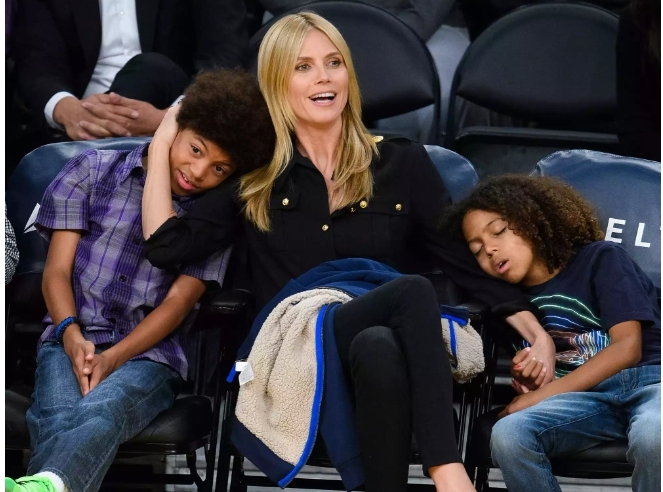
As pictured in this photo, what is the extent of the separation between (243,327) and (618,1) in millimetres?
2009

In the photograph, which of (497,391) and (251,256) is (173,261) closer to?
(251,256)

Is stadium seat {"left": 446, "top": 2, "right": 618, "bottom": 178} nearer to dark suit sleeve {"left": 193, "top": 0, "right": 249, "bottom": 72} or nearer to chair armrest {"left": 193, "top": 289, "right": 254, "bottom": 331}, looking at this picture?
dark suit sleeve {"left": 193, "top": 0, "right": 249, "bottom": 72}

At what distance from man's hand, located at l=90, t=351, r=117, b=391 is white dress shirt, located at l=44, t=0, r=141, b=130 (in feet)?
4.50

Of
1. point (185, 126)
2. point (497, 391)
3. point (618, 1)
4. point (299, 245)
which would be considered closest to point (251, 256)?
point (299, 245)

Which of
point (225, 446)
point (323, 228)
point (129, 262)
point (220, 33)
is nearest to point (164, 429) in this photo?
point (225, 446)

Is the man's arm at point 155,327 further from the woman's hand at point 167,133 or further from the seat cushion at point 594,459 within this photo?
the seat cushion at point 594,459

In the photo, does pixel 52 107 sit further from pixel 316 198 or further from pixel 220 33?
pixel 316 198

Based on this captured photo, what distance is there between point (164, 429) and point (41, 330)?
1.83ft

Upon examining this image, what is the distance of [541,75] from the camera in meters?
3.44

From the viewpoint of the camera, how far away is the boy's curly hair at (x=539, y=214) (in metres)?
2.64

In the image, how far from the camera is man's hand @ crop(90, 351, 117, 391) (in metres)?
2.42

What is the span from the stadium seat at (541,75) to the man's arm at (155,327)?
1.10 metres

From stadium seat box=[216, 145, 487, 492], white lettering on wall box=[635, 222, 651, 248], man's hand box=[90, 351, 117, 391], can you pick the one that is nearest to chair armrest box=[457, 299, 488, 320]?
stadium seat box=[216, 145, 487, 492]

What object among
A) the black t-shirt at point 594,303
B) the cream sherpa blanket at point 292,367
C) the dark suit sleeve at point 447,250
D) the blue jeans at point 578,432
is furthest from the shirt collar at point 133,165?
the blue jeans at point 578,432
